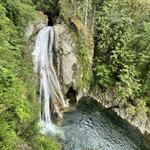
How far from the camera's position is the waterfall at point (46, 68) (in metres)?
27.9

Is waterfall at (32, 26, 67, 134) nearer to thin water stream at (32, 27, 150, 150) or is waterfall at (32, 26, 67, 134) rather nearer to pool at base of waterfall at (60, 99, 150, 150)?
thin water stream at (32, 27, 150, 150)

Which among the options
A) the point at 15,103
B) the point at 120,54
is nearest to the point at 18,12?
the point at 15,103

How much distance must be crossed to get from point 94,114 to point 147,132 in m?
5.57

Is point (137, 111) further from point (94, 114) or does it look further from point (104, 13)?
point (104, 13)

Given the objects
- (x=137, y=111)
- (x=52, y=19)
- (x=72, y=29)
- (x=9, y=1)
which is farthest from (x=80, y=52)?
(x=9, y=1)

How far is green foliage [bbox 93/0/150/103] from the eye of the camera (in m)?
33.9

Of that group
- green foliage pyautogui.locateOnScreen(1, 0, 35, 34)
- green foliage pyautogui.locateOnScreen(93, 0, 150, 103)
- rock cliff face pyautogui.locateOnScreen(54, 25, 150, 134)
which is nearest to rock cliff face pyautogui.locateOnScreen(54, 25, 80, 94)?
rock cliff face pyautogui.locateOnScreen(54, 25, 150, 134)

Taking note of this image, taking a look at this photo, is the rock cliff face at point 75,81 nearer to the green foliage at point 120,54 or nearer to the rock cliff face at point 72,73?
the rock cliff face at point 72,73

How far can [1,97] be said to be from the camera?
567 inches

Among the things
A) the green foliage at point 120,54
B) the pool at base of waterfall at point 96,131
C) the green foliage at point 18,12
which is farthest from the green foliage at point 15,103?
the green foliage at point 120,54

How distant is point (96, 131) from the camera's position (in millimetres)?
27375

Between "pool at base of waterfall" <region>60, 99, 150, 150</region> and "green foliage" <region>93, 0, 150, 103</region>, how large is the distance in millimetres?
3441

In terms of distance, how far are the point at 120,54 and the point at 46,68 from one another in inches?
355

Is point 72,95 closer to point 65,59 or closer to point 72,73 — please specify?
point 72,73
